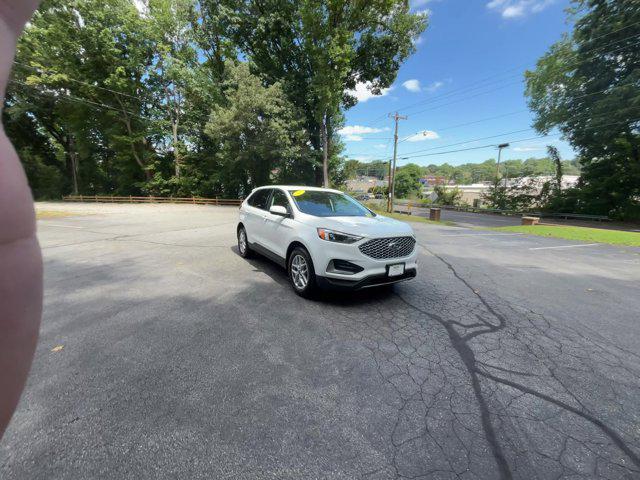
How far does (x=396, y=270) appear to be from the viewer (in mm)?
4031

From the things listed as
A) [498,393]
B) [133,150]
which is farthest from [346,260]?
[133,150]

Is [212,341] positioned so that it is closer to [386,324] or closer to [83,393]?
[83,393]

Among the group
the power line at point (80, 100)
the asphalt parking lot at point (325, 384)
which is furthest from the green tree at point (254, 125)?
the asphalt parking lot at point (325, 384)

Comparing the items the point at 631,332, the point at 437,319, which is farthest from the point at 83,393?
the point at 631,332

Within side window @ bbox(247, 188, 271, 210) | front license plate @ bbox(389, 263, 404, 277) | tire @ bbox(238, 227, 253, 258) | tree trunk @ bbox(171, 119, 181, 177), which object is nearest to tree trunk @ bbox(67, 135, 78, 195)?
tree trunk @ bbox(171, 119, 181, 177)

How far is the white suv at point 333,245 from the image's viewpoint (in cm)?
380

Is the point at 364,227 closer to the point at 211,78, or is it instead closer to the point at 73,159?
the point at 211,78

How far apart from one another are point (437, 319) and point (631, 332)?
236 centimetres

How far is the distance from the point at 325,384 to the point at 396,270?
2.06m

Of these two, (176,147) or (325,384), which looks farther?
(176,147)

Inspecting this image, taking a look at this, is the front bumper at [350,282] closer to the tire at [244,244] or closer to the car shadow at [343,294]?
the car shadow at [343,294]

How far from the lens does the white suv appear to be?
150 inches

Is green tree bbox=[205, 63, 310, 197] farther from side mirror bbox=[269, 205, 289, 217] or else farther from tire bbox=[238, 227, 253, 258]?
side mirror bbox=[269, 205, 289, 217]

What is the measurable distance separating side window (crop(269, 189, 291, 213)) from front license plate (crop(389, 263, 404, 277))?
1.97m
